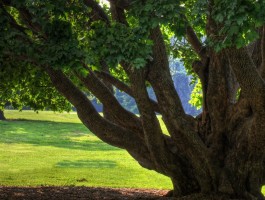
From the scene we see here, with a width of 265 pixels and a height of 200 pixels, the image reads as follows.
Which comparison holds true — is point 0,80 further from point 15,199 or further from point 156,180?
point 156,180

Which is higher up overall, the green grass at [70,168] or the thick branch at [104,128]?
the thick branch at [104,128]

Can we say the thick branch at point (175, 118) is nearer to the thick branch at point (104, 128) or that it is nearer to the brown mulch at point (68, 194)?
the thick branch at point (104, 128)

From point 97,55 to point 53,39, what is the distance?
4.29 ft

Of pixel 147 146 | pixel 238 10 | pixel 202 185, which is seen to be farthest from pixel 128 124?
pixel 238 10

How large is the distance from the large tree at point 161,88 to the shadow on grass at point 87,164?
16.6 metres

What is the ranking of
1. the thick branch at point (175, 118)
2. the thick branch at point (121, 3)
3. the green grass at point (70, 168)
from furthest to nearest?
the green grass at point (70, 168), the thick branch at point (175, 118), the thick branch at point (121, 3)

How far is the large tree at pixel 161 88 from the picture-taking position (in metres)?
9.05

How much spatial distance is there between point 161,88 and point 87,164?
70.3 feet

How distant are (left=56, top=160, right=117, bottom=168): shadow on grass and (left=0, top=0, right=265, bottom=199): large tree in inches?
653

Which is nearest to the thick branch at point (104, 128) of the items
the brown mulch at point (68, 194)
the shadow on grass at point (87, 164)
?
the brown mulch at point (68, 194)

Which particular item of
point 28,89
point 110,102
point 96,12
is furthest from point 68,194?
point 96,12

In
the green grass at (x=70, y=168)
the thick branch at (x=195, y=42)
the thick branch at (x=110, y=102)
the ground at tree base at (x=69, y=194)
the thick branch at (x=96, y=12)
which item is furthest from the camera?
the green grass at (x=70, y=168)

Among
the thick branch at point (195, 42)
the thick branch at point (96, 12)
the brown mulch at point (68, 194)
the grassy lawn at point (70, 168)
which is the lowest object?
the grassy lawn at point (70, 168)

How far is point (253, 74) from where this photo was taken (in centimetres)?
966
